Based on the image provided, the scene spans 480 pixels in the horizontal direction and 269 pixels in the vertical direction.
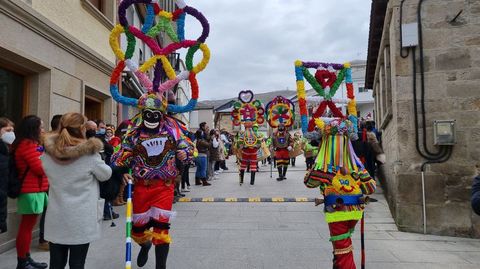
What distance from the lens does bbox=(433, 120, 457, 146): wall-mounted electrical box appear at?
609 cm

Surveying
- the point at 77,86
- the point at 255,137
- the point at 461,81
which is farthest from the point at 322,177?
the point at 255,137

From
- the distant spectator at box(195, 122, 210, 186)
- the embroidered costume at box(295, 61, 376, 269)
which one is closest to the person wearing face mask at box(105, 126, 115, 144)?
the distant spectator at box(195, 122, 210, 186)

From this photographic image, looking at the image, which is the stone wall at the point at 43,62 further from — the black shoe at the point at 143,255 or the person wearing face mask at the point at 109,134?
the black shoe at the point at 143,255

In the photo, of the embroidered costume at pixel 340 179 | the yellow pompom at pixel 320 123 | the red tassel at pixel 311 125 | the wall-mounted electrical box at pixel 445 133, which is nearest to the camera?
the embroidered costume at pixel 340 179

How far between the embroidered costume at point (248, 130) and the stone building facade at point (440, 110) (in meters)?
5.86

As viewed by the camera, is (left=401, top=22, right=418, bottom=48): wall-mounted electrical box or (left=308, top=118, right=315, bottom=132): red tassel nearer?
(left=308, top=118, right=315, bottom=132): red tassel

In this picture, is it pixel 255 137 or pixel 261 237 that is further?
pixel 255 137

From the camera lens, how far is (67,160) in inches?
125

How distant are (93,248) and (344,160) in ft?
11.8

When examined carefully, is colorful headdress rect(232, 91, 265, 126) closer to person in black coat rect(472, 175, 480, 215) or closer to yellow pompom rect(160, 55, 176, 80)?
yellow pompom rect(160, 55, 176, 80)

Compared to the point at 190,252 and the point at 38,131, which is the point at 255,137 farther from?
the point at 38,131

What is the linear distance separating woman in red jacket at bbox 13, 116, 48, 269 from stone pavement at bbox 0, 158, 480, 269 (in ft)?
1.32

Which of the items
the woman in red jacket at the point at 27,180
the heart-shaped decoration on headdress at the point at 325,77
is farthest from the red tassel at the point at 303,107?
the woman in red jacket at the point at 27,180

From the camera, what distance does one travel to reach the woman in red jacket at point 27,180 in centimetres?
434
